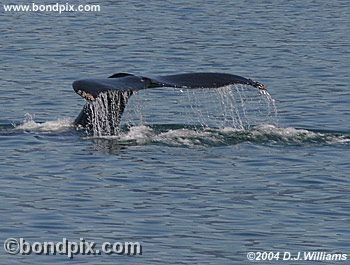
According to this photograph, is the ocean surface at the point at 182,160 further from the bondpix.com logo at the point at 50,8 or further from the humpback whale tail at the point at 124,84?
the bondpix.com logo at the point at 50,8

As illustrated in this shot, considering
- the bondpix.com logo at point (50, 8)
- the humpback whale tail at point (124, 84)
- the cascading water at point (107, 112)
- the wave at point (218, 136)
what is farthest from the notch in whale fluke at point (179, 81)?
the bondpix.com logo at point (50, 8)

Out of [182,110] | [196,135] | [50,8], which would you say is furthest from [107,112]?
[50,8]

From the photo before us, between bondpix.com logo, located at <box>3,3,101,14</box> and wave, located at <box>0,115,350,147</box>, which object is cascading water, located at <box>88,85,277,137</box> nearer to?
wave, located at <box>0,115,350,147</box>

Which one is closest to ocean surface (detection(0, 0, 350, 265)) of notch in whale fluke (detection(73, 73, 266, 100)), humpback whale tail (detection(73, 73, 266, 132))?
humpback whale tail (detection(73, 73, 266, 132))

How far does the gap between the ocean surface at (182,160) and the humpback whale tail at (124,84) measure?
14.9 inches

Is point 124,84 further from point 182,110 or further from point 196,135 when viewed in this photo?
point 182,110

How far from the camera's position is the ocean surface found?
1381cm

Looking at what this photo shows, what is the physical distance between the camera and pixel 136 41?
32094 millimetres

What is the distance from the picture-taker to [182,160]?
55.9ft

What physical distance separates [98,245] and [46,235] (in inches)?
22.4

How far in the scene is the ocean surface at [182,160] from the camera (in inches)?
544

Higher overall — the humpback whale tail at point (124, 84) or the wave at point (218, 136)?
the humpback whale tail at point (124, 84)

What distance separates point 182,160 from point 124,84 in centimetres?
111

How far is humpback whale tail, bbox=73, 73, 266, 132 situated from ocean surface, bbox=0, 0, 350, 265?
38 cm
